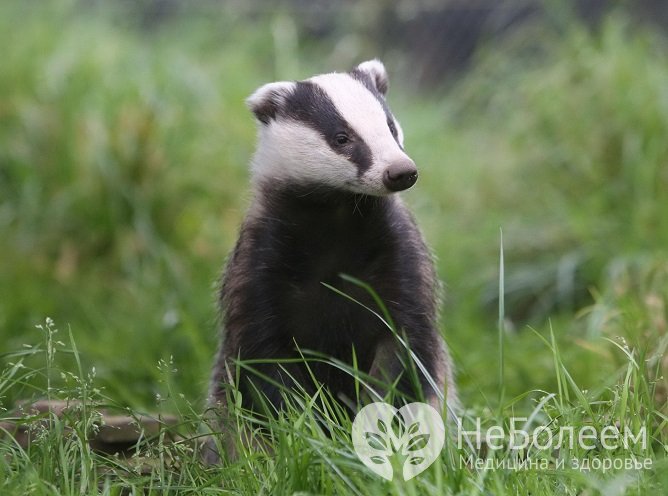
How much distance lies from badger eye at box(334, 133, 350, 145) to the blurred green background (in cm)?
76

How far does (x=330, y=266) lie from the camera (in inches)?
158

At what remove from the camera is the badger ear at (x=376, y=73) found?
14.2 feet

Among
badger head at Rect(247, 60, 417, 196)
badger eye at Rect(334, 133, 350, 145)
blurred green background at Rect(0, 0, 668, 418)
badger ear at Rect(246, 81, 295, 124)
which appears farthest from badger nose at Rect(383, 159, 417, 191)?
blurred green background at Rect(0, 0, 668, 418)

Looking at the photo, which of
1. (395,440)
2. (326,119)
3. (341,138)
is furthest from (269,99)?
(395,440)

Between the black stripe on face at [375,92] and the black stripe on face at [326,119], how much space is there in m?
0.19

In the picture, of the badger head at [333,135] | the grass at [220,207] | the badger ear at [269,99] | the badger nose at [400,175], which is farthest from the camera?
the grass at [220,207]

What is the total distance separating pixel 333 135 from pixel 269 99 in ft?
1.46

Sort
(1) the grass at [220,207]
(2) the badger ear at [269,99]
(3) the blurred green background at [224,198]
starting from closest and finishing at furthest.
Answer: (2) the badger ear at [269,99], (1) the grass at [220,207], (3) the blurred green background at [224,198]

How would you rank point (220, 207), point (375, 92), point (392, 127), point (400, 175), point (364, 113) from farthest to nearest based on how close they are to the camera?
point (220, 207) < point (375, 92) < point (392, 127) < point (364, 113) < point (400, 175)

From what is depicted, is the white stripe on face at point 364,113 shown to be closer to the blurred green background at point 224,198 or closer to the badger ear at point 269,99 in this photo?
the badger ear at point 269,99

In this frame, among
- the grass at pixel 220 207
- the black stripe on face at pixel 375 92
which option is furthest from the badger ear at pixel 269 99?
the grass at pixel 220 207

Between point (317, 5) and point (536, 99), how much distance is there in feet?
21.6

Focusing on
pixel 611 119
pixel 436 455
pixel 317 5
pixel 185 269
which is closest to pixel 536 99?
pixel 611 119

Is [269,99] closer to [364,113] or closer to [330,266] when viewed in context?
[364,113]
